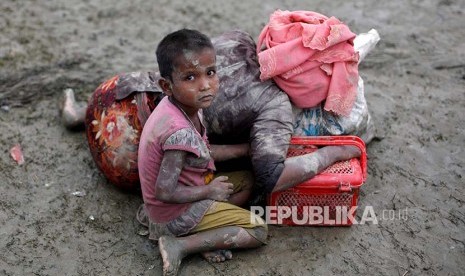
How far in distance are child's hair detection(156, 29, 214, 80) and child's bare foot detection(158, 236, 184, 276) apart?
2.81 feet

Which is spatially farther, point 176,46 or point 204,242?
point 204,242

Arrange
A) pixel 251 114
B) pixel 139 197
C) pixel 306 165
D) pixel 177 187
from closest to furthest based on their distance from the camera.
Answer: pixel 177 187, pixel 306 165, pixel 251 114, pixel 139 197

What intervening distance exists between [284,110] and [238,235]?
0.75 meters

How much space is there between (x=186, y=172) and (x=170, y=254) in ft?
1.41

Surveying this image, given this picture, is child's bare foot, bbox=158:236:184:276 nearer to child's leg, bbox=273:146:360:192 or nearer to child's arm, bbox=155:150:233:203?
child's arm, bbox=155:150:233:203

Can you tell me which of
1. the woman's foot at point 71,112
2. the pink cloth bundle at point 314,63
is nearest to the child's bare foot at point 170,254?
the pink cloth bundle at point 314,63

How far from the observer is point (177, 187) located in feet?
10.00

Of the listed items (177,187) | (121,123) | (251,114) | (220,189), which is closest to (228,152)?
(251,114)

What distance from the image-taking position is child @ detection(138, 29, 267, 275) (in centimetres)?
294

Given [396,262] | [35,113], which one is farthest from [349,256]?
[35,113]

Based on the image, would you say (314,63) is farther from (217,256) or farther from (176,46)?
(217,256)

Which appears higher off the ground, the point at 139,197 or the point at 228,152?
the point at 228,152

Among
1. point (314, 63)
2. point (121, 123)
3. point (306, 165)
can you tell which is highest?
point (314, 63)

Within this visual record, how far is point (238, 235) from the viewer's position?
3176 millimetres
